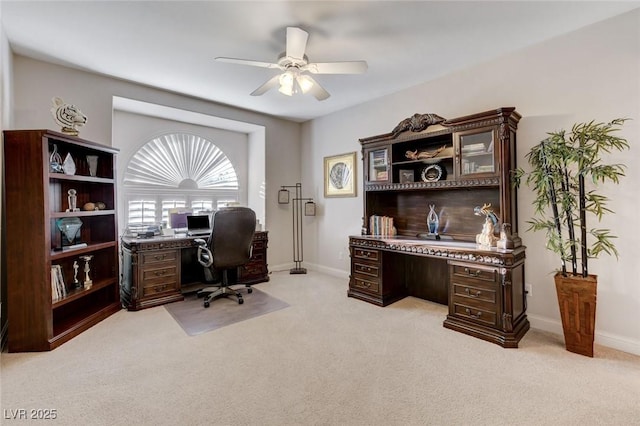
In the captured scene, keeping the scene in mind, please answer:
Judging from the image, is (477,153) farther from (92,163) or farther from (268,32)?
(92,163)

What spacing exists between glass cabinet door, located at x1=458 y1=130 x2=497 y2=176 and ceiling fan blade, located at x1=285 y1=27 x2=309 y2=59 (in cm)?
175

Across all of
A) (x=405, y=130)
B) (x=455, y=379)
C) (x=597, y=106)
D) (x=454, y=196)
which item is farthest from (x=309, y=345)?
(x=597, y=106)

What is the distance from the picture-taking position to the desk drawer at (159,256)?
11.1 ft

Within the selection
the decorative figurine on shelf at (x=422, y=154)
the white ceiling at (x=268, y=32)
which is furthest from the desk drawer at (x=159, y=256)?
the decorative figurine on shelf at (x=422, y=154)

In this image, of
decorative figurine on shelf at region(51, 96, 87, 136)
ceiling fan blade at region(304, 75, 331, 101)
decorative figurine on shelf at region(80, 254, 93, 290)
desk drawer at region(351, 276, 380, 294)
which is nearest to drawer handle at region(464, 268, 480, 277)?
desk drawer at region(351, 276, 380, 294)

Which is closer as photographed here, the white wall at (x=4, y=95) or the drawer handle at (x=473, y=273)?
the white wall at (x=4, y=95)

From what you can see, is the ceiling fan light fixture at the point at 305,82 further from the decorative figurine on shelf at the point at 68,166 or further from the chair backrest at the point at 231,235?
the decorative figurine on shelf at the point at 68,166

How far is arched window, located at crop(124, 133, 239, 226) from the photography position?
4238 mm

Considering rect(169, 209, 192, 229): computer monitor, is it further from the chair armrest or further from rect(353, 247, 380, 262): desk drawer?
rect(353, 247, 380, 262): desk drawer

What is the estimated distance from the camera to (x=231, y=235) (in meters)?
3.41

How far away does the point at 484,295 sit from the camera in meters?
2.61

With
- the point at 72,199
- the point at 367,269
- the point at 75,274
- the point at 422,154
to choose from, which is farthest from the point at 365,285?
the point at 72,199

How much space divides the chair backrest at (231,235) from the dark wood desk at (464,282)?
1411 millimetres

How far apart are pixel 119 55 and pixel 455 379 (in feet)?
13.5
